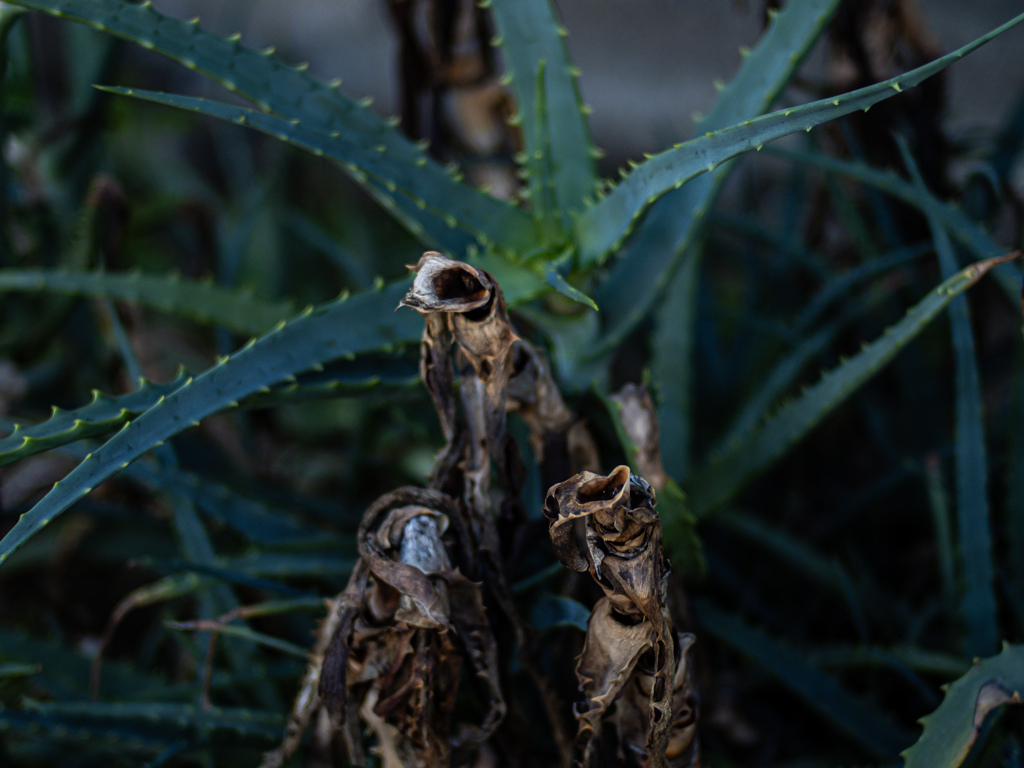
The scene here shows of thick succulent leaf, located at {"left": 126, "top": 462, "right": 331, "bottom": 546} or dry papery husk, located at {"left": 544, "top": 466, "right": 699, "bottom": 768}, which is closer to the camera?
dry papery husk, located at {"left": 544, "top": 466, "right": 699, "bottom": 768}

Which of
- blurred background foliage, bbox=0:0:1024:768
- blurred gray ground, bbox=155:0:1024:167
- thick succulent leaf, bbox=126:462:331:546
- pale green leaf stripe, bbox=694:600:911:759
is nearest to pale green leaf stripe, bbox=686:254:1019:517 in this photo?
blurred background foliage, bbox=0:0:1024:768

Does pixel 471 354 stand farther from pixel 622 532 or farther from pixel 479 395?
pixel 622 532

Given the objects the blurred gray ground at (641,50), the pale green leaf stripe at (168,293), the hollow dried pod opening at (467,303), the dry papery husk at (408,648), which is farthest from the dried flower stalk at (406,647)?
the blurred gray ground at (641,50)

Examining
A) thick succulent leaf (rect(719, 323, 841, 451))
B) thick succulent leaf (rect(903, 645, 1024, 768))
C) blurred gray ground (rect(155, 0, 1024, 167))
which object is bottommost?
thick succulent leaf (rect(903, 645, 1024, 768))

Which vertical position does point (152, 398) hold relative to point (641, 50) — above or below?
below

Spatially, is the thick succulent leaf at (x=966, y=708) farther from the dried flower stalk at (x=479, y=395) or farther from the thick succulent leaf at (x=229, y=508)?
the thick succulent leaf at (x=229, y=508)

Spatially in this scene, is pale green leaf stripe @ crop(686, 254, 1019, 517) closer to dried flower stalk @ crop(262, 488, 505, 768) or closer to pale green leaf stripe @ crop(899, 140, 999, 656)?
pale green leaf stripe @ crop(899, 140, 999, 656)

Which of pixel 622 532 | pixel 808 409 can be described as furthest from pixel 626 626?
pixel 808 409

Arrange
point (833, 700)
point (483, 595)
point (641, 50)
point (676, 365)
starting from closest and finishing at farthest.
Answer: point (483, 595) → point (833, 700) → point (676, 365) → point (641, 50)
